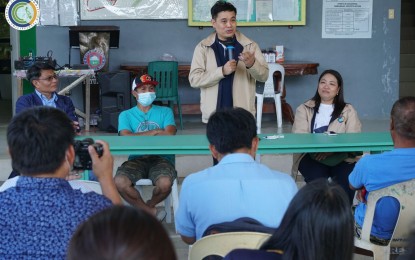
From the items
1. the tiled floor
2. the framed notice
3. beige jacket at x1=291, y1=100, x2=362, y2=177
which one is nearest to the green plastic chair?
the tiled floor

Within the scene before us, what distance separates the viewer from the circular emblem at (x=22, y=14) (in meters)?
6.17

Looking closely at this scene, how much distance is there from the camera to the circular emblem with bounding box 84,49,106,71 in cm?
780

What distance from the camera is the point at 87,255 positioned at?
3.81ft

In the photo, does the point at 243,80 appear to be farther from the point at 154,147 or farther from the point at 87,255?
the point at 87,255

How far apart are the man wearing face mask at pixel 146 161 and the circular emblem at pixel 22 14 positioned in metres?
1.91

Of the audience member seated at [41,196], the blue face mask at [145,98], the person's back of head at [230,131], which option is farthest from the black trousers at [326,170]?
the audience member seated at [41,196]

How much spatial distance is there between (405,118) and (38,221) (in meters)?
1.72

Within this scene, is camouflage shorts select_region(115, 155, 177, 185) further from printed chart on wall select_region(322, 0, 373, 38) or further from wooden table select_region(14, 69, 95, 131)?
printed chart on wall select_region(322, 0, 373, 38)

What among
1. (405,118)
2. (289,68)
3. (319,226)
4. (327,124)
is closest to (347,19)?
(289,68)

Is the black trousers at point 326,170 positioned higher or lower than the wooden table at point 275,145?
lower

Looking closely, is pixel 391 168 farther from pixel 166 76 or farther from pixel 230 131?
pixel 166 76

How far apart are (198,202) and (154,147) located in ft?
4.76

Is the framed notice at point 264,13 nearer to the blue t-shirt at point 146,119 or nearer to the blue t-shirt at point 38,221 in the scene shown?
the blue t-shirt at point 146,119

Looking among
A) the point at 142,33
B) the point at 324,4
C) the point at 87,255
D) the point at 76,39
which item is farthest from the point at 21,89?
the point at 87,255
